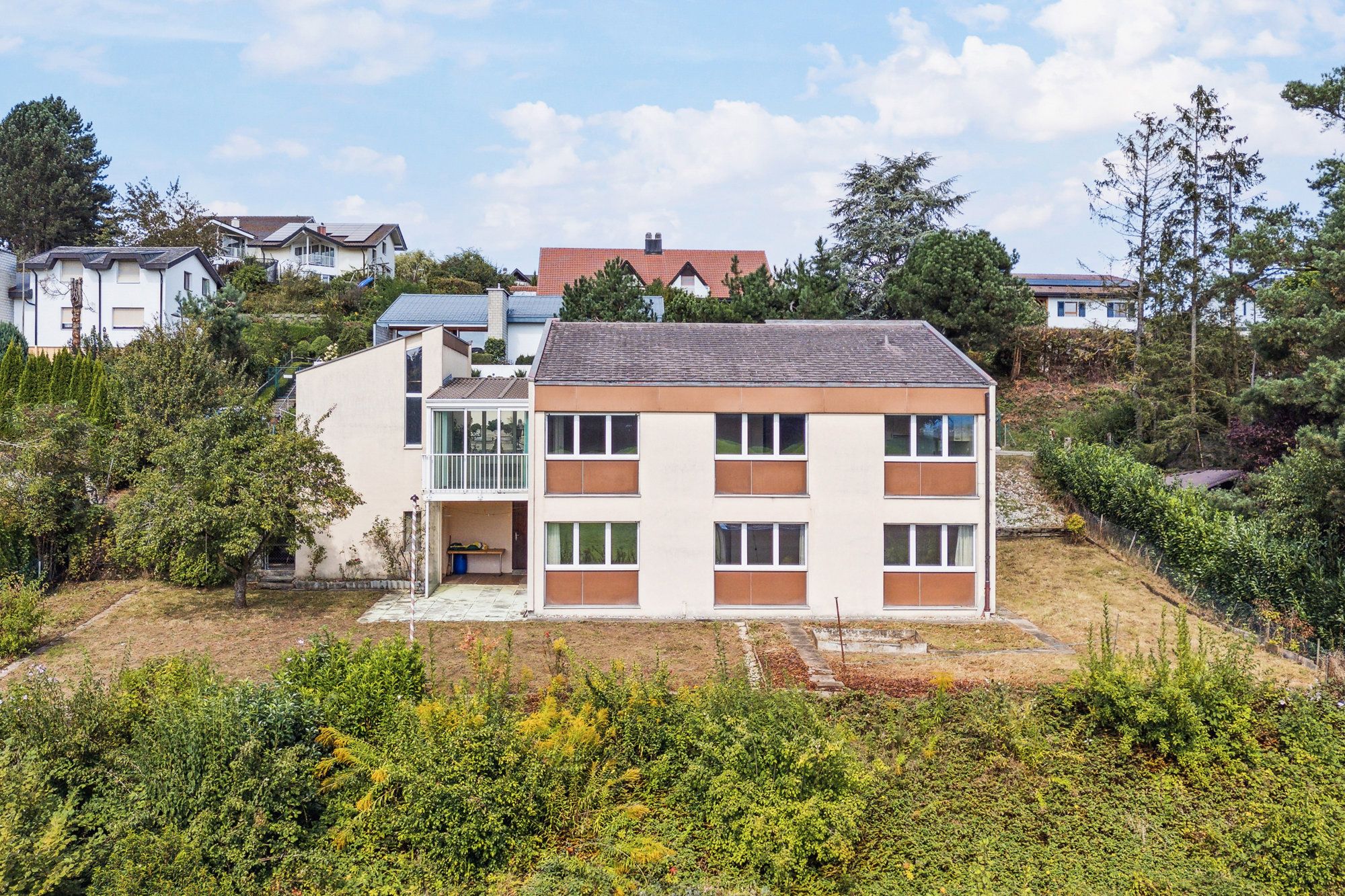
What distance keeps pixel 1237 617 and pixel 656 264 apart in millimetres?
51546

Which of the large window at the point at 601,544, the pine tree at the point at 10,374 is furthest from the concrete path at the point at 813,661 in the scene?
the pine tree at the point at 10,374

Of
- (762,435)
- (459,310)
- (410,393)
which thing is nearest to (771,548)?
(762,435)

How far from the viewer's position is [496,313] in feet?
129

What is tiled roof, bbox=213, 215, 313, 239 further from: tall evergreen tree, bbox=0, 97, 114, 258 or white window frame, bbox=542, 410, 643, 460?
white window frame, bbox=542, 410, 643, 460

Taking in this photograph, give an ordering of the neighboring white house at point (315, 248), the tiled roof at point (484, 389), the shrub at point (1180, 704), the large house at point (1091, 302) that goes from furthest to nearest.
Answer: the neighboring white house at point (315, 248) < the large house at point (1091, 302) < the tiled roof at point (484, 389) < the shrub at point (1180, 704)

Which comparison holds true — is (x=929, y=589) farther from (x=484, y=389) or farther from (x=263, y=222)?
(x=263, y=222)

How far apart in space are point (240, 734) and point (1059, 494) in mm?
25643

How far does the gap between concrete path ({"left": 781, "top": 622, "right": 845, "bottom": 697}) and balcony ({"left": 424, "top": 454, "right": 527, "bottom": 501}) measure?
729 centimetres

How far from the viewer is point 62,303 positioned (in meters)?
40.1

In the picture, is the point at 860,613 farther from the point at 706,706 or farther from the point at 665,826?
the point at 665,826

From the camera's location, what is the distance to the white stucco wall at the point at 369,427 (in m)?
→ 21.4

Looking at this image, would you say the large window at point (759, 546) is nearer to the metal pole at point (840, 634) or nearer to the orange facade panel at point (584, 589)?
the metal pole at point (840, 634)

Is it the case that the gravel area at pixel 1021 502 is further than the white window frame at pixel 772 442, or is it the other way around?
the gravel area at pixel 1021 502

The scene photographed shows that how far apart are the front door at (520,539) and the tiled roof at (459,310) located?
17.5 metres
